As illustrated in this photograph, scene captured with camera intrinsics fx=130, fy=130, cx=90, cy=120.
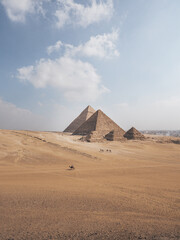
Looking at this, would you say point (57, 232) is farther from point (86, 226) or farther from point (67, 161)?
point (67, 161)

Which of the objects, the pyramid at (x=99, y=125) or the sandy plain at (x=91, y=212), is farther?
the pyramid at (x=99, y=125)

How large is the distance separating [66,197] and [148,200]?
153 cm

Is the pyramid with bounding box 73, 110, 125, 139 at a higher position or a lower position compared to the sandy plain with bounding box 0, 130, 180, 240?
higher

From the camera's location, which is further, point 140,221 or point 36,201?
point 36,201

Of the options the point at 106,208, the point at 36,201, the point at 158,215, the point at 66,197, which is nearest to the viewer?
the point at 158,215

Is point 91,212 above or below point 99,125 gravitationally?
below

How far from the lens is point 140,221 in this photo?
170 cm

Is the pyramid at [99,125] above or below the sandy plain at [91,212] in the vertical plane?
above

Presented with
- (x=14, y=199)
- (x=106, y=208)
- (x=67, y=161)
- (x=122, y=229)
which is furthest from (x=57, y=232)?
(x=67, y=161)

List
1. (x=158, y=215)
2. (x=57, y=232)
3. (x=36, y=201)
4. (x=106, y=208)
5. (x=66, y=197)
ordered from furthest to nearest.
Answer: (x=66, y=197) < (x=36, y=201) < (x=106, y=208) < (x=158, y=215) < (x=57, y=232)

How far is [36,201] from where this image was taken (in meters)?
2.31

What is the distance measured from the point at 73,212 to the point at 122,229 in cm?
76

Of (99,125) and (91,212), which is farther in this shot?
(99,125)

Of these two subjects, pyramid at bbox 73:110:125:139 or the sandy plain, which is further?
pyramid at bbox 73:110:125:139
